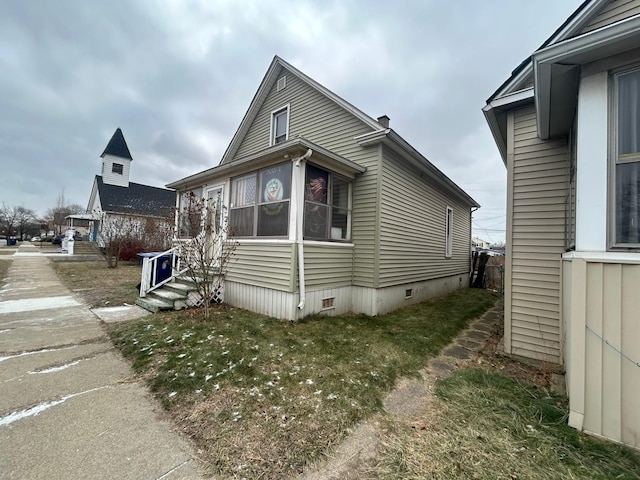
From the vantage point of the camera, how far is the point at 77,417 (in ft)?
8.05

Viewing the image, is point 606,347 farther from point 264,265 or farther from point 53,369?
point 53,369

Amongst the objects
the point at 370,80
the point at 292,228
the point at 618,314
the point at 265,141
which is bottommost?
the point at 618,314

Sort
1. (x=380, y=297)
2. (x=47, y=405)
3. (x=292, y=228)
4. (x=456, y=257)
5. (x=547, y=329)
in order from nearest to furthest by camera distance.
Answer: (x=47, y=405), (x=547, y=329), (x=292, y=228), (x=380, y=297), (x=456, y=257)

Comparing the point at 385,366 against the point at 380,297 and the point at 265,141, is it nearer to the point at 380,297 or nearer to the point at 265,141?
the point at 380,297

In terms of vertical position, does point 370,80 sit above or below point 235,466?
above

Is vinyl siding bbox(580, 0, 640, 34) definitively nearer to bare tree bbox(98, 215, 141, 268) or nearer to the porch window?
the porch window

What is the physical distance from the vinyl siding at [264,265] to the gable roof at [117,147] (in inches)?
1145

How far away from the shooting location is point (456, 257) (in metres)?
11.9

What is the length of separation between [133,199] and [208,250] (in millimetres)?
25749

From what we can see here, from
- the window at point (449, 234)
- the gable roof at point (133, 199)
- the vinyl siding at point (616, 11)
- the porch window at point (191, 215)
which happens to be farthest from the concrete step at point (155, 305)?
the gable roof at point (133, 199)

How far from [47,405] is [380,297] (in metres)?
5.77

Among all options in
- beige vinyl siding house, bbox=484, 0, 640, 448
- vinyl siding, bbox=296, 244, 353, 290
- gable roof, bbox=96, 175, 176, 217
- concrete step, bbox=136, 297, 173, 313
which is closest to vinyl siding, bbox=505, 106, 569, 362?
beige vinyl siding house, bbox=484, 0, 640, 448

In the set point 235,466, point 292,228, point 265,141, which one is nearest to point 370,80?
point 265,141

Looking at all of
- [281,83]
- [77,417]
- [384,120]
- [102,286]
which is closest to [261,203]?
[384,120]
